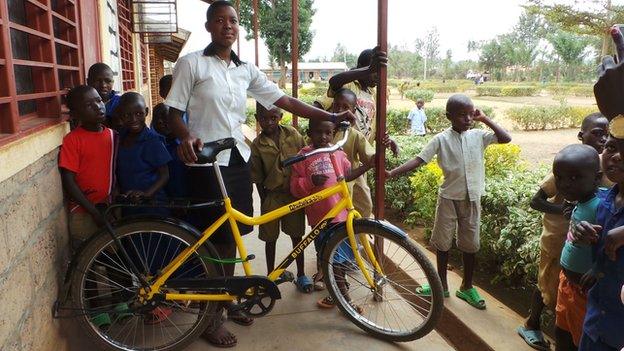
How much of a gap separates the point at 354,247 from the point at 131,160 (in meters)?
1.33

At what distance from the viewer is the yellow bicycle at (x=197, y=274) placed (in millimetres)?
2395

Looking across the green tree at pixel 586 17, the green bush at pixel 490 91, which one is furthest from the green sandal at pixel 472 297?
the green bush at pixel 490 91

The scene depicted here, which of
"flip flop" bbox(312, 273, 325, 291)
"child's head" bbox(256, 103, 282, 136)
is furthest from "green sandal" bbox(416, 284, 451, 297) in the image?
"child's head" bbox(256, 103, 282, 136)

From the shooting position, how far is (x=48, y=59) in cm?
253

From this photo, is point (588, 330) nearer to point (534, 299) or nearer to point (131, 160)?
point (534, 299)

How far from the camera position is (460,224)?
9.78 feet

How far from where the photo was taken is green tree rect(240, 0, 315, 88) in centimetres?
2781

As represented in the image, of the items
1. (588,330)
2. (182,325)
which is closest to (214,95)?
(182,325)

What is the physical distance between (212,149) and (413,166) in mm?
1320

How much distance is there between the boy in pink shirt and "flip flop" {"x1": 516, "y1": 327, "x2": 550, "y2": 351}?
3.07 ft

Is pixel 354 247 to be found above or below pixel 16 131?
below

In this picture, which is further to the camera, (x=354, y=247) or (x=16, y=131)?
(x=354, y=247)

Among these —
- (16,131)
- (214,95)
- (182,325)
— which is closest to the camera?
(16,131)

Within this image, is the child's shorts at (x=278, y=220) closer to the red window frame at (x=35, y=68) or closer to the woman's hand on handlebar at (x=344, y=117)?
the woman's hand on handlebar at (x=344, y=117)
